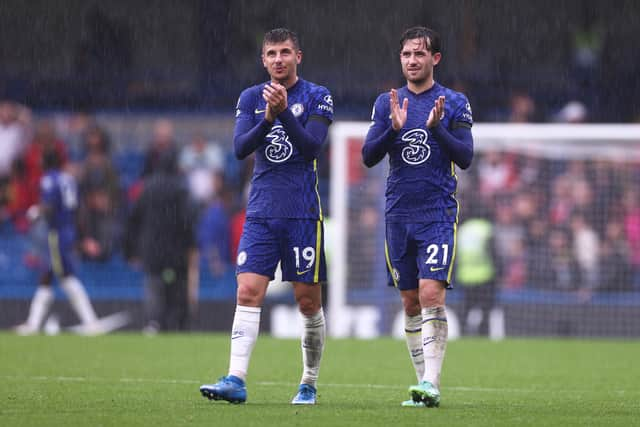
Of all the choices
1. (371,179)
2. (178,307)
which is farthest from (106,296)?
(371,179)

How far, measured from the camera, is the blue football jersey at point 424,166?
8.20m

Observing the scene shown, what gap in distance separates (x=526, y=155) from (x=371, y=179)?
2163 mm

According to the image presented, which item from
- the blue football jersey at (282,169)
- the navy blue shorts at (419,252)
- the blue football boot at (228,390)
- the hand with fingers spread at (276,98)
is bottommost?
the blue football boot at (228,390)

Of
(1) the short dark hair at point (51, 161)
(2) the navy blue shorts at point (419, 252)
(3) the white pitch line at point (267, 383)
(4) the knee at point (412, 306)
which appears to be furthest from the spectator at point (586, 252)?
(2) the navy blue shorts at point (419, 252)

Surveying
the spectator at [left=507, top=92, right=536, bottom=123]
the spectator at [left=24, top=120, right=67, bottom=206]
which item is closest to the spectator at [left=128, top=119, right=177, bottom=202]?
the spectator at [left=24, top=120, right=67, bottom=206]

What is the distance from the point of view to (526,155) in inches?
703

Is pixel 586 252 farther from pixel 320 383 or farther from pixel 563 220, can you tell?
pixel 320 383

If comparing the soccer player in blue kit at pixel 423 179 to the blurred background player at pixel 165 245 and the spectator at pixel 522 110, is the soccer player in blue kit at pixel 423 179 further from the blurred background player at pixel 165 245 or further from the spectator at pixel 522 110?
the spectator at pixel 522 110

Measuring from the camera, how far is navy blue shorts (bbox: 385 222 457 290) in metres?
8.04

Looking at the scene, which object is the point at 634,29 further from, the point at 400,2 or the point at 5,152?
the point at 5,152

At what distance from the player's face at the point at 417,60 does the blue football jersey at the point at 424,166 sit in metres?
0.15

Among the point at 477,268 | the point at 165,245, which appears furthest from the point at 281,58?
the point at 165,245

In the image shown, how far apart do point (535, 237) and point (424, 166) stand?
9.82m

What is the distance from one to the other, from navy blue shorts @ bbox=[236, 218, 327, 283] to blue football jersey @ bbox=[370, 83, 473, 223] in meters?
0.59
